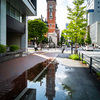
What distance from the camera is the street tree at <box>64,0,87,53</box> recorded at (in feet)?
53.3

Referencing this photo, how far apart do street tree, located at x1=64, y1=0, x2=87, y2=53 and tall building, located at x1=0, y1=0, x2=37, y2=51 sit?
24.2 feet

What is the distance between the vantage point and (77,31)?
1622cm

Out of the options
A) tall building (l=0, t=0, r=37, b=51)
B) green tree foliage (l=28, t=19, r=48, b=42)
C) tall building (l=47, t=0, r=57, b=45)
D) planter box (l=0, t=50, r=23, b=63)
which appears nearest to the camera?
planter box (l=0, t=50, r=23, b=63)

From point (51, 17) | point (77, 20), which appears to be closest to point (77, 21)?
point (77, 20)

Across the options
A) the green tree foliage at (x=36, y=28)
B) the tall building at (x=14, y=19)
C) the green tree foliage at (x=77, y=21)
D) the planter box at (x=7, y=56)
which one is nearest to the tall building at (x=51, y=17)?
the green tree foliage at (x=36, y=28)

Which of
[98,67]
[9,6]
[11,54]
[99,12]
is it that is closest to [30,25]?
[9,6]

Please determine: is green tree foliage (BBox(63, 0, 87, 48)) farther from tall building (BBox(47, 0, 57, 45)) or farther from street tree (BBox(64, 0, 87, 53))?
tall building (BBox(47, 0, 57, 45))

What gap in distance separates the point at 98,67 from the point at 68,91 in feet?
10.3

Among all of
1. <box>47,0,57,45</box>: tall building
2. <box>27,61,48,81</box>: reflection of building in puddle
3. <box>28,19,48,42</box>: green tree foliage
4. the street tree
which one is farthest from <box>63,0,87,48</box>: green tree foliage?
<box>47,0,57,45</box>: tall building

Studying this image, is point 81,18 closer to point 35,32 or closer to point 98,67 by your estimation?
point 98,67

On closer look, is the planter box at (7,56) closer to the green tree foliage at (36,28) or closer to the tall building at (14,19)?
the tall building at (14,19)

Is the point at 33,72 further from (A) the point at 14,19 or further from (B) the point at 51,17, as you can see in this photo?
(B) the point at 51,17

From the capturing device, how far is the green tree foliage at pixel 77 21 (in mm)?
16234

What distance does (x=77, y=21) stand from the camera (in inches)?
643
